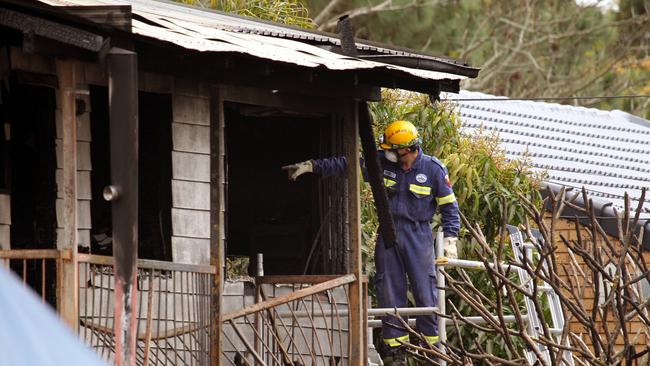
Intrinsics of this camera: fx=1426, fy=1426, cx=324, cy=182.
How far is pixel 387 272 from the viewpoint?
1191 centimetres

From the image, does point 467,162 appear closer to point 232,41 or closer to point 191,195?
point 191,195

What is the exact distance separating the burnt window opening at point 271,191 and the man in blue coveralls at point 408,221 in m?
0.78

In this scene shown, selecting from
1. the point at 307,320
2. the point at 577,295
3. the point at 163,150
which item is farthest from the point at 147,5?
the point at 577,295

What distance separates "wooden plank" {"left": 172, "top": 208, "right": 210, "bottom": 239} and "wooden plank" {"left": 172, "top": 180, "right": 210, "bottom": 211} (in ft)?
0.13

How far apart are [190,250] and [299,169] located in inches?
53.3

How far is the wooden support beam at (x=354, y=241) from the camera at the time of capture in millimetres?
10336

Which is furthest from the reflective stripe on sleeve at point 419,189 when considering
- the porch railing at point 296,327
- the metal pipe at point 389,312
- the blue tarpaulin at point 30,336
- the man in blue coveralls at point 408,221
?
the blue tarpaulin at point 30,336

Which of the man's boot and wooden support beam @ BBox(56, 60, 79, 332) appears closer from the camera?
wooden support beam @ BBox(56, 60, 79, 332)

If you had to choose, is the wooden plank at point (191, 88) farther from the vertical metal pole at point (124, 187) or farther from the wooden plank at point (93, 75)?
the vertical metal pole at point (124, 187)

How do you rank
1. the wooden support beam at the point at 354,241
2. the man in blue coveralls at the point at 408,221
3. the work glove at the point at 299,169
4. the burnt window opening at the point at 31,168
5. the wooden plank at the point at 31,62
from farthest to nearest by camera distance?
1. the man in blue coveralls at the point at 408,221
2. the work glove at the point at 299,169
3. the wooden support beam at the point at 354,241
4. the burnt window opening at the point at 31,168
5. the wooden plank at the point at 31,62

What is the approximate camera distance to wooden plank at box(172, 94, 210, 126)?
945 cm

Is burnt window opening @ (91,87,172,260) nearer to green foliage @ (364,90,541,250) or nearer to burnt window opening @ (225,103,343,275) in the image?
burnt window opening @ (225,103,343,275)

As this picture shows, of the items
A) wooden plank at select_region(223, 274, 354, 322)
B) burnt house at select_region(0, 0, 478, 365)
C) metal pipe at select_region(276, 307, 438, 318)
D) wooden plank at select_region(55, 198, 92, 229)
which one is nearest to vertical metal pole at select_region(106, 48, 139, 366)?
burnt house at select_region(0, 0, 478, 365)

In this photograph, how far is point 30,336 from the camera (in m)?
3.46
